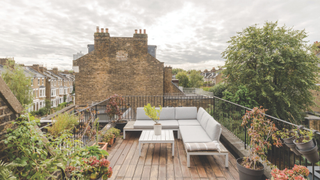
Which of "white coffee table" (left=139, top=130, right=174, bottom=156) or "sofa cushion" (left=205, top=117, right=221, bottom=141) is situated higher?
"sofa cushion" (left=205, top=117, right=221, bottom=141)

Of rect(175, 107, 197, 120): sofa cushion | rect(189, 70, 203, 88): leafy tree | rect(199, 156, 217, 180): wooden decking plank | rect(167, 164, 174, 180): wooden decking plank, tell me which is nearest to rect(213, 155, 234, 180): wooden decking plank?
rect(199, 156, 217, 180): wooden decking plank

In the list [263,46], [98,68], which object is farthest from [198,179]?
[98,68]

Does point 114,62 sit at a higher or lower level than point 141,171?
higher

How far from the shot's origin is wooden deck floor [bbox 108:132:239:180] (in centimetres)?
296

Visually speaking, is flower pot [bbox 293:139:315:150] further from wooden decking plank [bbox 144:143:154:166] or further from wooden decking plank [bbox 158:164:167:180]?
wooden decking plank [bbox 144:143:154:166]

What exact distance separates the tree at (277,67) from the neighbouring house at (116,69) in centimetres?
604

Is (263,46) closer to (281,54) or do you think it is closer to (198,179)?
(281,54)

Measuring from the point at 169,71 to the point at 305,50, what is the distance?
10062 millimetres

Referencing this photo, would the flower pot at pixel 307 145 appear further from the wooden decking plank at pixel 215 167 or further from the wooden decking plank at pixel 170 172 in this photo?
the wooden decking plank at pixel 170 172

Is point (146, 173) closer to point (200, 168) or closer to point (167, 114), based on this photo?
point (200, 168)

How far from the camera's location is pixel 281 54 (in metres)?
9.80

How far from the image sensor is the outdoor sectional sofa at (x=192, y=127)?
10.7 feet

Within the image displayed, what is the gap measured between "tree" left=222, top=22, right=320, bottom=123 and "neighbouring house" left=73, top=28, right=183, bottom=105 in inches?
238

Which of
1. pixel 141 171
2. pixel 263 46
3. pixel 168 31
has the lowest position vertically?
pixel 141 171
